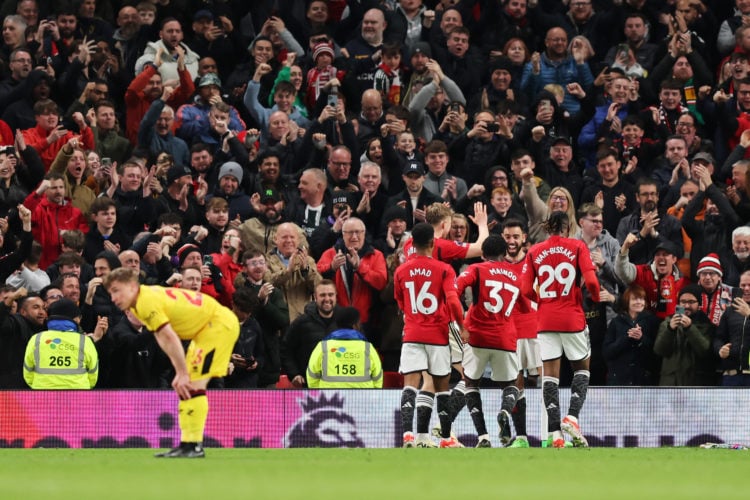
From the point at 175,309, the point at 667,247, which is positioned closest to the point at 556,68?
the point at 667,247

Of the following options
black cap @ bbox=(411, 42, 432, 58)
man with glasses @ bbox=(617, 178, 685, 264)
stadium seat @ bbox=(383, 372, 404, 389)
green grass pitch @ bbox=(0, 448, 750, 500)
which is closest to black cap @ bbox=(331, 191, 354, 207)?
stadium seat @ bbox=(383, 372, 404, 389)

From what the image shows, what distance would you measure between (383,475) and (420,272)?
398cm

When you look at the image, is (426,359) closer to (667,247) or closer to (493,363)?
(493,363)

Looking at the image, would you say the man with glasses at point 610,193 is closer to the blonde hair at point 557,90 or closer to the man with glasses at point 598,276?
the man with glasses at point 598,276

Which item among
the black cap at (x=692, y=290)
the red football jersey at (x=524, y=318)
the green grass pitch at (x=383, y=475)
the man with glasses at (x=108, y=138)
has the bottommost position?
the green grass pitch at (x=383, y=475)

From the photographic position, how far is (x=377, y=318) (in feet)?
62.6

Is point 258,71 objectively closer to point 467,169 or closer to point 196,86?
point 196,86

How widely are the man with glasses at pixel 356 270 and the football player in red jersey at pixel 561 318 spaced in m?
3.66

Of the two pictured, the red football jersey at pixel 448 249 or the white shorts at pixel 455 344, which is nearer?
the red football jersey at pixel 448 249

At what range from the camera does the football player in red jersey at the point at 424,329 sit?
15.3 meters

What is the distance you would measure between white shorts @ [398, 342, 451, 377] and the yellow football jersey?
2518mm

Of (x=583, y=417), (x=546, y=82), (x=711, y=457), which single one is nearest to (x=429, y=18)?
(x=546, y=82)

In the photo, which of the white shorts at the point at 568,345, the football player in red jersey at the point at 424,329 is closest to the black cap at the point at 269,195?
the football player in red jersey at the point at 424,329

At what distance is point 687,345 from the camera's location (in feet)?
59.4
